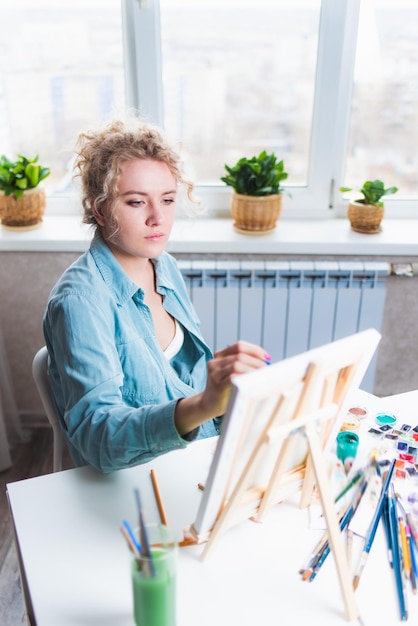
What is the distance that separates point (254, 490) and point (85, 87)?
177cm

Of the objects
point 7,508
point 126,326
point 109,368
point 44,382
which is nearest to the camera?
point 109,368

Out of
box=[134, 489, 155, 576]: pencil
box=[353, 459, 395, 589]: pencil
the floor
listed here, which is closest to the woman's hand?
box=[134, 489, 155, 576]: pencil

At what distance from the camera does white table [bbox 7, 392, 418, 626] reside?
0.80 metres

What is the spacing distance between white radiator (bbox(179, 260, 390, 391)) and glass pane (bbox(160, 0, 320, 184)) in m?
0.44

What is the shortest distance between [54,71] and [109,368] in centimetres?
152

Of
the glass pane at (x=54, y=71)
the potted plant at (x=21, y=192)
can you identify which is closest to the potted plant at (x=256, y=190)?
the glass pane at (x=54, y=71)

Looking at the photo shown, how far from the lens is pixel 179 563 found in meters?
0.88

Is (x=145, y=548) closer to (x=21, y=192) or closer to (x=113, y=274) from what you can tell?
(x=113, y=274)

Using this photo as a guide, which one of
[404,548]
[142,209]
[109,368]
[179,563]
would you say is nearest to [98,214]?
[142,209]

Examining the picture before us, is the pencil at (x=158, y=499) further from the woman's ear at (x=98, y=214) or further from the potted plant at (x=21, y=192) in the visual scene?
the potted plant at (x=21, y=192)

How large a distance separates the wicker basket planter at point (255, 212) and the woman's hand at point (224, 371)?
4.33 feet

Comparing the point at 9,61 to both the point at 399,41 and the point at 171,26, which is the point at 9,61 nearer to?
the point at 171,26

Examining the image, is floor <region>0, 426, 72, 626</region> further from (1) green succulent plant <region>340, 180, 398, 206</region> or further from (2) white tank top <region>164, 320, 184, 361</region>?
(1) green succulent plant <region>340, 180, 398, 206</region>

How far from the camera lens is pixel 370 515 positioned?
0.98 metres
